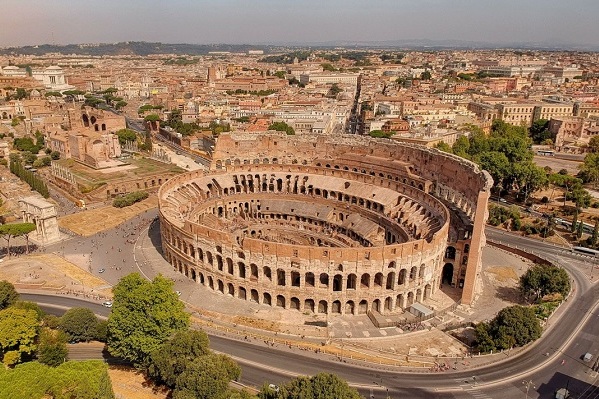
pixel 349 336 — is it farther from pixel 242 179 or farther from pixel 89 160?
pixel 89 160

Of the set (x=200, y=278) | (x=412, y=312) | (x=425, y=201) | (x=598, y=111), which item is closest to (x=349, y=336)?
(x=412, y=312)

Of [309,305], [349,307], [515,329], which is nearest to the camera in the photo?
[515,329]

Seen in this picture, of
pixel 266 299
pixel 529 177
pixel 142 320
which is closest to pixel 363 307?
pixel 266 299

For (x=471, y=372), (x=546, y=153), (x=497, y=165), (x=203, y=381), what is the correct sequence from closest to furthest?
(x=203, y=381)
(x=471, y=372)
(x=497, y=165)
(x=546, y=153)

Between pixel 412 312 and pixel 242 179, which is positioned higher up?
pixel 242 179

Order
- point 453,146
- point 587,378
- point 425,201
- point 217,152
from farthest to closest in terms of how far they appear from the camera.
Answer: point 453,146, point 217,152, point 425,201, point 587,378

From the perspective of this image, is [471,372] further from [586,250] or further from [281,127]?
[281,127]

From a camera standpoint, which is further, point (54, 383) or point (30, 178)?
point (30, 178)
